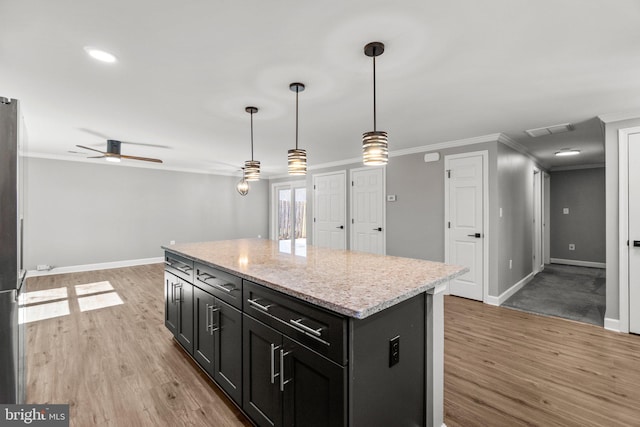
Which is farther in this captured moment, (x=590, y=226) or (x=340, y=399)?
(x=590, y=226)

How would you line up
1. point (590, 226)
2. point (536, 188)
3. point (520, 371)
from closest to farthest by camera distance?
point (520, 371), point (536, 188), point (590, 226)

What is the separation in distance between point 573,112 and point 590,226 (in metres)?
4.85

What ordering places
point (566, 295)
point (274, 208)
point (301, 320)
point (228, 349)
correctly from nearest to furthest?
1. point (301, 320)
2. point (228, 349)
3. point (566, 295)
4. point (274, 208)

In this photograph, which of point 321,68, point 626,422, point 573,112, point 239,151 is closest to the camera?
point 626,422

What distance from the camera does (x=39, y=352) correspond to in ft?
8.64

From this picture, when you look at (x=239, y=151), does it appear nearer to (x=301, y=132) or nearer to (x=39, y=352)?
(x=301, y=132)

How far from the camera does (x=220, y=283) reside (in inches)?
77.4

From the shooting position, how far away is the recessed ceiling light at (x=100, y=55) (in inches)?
74.4

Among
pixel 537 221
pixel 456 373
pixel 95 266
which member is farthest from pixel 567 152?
pixel 95 266

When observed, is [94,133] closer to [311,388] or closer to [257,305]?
[257,305]

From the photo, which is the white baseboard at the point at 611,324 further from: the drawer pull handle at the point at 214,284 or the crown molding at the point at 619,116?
the drawer pull handle at the point at 214,284

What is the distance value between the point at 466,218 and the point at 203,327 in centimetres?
359

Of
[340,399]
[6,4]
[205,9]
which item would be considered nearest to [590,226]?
[340,399]

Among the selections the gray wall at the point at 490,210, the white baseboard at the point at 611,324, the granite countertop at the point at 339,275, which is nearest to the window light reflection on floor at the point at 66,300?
the granite countertop at the point at 339,275
